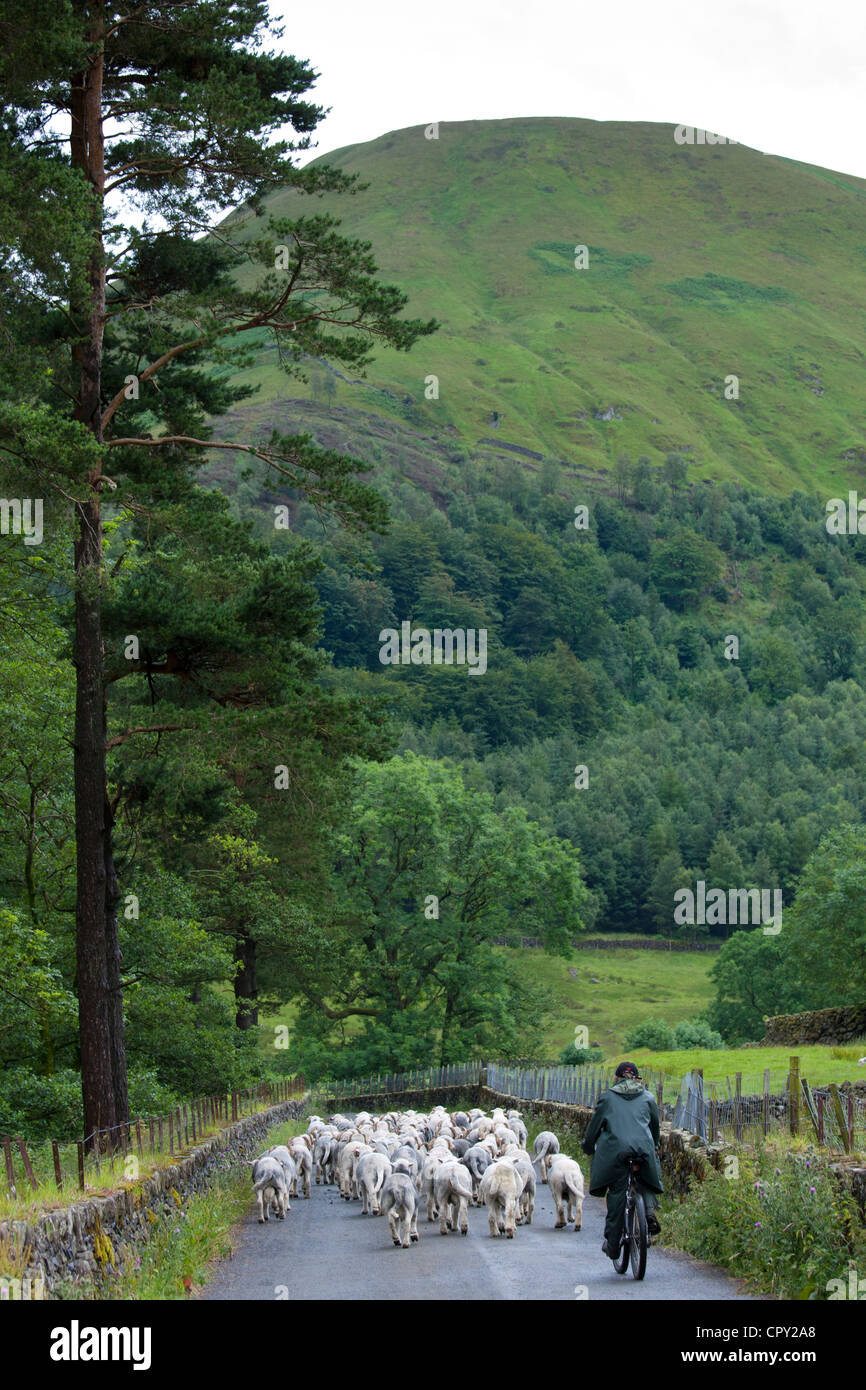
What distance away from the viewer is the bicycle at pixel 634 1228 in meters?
12.5

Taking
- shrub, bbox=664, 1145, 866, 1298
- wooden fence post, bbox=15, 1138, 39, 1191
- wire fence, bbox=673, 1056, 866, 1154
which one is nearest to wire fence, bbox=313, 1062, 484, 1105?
wire fence, bbox=673, 1056, 866, 1154

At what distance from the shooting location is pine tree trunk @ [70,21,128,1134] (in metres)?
19.4

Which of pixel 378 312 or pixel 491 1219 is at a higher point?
pixel 378 312

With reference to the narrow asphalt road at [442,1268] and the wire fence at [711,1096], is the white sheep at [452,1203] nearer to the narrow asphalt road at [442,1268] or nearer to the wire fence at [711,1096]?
the narrow asphalt road at [442,1268]

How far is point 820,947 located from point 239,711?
6134 cm

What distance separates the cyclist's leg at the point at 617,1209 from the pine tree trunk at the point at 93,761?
28.1 feet

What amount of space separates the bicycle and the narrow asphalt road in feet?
0.42

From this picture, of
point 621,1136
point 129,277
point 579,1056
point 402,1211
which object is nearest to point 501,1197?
point 402,1211

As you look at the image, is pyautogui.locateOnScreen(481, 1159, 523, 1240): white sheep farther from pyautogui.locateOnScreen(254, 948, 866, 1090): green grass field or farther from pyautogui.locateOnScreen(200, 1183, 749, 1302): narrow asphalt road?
pyautogui.locateOnScreen(254, 948, 866, 1090): green grass field

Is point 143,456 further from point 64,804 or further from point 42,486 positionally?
point 64,804

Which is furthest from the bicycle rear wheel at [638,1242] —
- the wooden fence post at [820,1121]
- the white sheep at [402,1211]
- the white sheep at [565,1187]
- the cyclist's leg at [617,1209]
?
the white sheep at [565,1187]

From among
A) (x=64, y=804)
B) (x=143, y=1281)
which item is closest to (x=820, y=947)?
(x=64, y=804)

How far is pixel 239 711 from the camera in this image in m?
19.6

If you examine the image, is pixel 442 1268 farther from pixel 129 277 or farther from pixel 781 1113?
pixel 129 277
